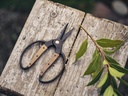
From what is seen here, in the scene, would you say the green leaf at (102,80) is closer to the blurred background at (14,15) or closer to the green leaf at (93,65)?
the green leaf at (93,65)

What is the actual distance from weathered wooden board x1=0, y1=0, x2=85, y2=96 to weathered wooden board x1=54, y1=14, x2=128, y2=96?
0.13ft

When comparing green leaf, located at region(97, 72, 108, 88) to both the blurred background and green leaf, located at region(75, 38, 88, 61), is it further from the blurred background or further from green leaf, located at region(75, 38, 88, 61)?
the blurred background

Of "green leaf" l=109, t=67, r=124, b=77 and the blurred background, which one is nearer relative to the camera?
"green leaf" l=109, t=67, r=124, b=77

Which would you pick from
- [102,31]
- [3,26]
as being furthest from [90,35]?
[3,26]

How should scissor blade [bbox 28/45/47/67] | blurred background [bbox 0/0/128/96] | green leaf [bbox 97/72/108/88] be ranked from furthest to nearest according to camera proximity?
blurred background [bbox 0/0/128/96] < scissor blade [bbox 28/45/47/67] < green leaf [bbox 97/72/108/88]

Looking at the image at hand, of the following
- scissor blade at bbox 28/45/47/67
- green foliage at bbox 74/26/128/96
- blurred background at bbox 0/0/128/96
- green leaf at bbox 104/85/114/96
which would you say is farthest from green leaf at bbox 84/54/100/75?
blurred background at bbox 0/0/128/96

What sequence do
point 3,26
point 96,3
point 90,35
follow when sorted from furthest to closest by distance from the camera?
point 96,3 → point 3,26 → point 90,35

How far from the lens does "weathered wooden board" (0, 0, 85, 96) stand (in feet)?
5.73

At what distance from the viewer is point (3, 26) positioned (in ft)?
11.1

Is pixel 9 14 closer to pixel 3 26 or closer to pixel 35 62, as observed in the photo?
pixel 3 26

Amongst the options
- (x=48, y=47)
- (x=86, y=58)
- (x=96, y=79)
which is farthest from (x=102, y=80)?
(x=48, y=47)

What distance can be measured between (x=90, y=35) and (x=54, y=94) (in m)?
0.36

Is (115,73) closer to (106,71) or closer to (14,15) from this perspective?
(106,71)

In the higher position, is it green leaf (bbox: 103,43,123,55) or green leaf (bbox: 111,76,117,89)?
green leaf (bbox: 103,43,123,55)
